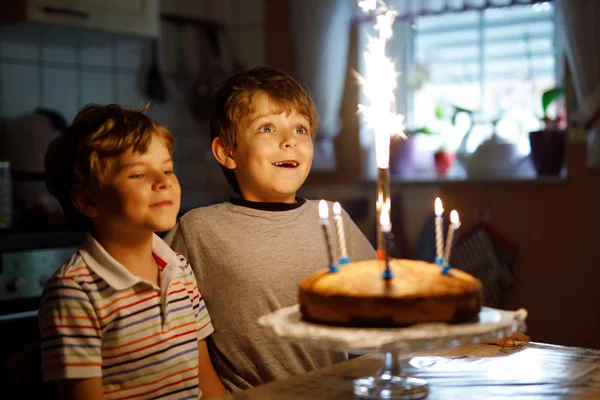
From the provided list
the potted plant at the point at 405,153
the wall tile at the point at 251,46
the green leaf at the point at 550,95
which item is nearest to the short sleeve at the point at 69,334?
the green leaf at the point at 550,95

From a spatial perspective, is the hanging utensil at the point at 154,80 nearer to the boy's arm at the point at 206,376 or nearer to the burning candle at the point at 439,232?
the boy's arm at the point at 206,376

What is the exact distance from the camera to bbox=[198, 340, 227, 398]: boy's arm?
1178mm

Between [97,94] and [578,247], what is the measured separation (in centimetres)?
207

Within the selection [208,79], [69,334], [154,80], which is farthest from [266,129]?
[208,79]

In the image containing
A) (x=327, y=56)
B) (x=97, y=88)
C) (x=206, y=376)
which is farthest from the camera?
(x=327, y=56)

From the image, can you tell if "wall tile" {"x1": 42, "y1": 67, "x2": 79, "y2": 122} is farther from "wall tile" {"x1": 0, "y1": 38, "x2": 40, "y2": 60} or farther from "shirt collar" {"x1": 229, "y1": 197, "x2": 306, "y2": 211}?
"shirt collar" {"x1": 229, "y1": 197, "x2": 306, "y2": 211}

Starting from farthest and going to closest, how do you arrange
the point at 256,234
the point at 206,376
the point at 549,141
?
the point at 549,141 < the point at 256,234 < the point at 206,376

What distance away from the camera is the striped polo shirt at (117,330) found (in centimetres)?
98

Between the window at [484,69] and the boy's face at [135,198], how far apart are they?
2313 millimetres

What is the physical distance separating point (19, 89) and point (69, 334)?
224 centimetres

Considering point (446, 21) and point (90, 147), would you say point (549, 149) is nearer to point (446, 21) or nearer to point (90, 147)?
point (446, 21)

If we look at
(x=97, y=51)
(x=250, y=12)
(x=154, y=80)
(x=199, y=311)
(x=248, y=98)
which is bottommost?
(x=199, y=311)

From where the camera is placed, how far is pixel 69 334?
0.97 meters

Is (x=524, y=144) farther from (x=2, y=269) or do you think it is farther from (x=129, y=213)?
(x=129, y=213)
